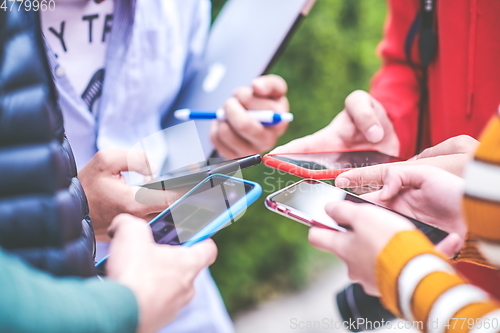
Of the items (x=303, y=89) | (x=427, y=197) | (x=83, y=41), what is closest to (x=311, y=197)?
(x=427, y=197)

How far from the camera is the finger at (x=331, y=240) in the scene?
33 cm

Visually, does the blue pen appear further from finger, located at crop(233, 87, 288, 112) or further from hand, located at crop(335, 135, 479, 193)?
hand, located at crop(335, 135, 479, 193)

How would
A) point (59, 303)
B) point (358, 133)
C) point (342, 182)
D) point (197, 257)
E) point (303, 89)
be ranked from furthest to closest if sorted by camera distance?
point (303, 89) < point (358, 133) < point (342, 182) < point (197, 257) < point (59, 303)

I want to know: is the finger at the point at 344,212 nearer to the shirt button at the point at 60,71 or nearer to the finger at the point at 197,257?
the finger at the point at 197,257

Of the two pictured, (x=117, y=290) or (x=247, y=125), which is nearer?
(x=117, y=290)

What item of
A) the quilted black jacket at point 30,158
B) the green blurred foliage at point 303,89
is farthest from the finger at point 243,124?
the green blurred foliage at point 303,89

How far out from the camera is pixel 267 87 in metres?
0.60

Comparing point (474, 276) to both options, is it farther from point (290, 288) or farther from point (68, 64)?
point (290, 288)

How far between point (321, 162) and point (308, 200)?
0.08 metres

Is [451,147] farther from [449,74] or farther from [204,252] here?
[204,252]

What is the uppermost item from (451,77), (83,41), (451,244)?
(83,41)

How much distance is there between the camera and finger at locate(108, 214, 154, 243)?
0.32 m

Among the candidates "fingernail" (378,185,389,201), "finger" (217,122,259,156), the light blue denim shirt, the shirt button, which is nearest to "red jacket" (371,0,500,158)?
"fingernail" (378,185,389,201)

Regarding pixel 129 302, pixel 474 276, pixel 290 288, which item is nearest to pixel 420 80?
pixel 474 276
